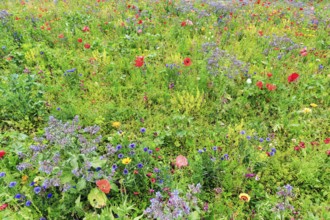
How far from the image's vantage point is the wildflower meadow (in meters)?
2.45

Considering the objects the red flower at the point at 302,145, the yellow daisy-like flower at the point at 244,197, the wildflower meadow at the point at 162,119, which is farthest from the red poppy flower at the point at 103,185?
the red flower at the point at 302,145

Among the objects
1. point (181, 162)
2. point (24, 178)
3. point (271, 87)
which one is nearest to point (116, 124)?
point (181, 162)

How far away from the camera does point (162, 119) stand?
3.48 metres

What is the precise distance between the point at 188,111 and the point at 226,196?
53.6 inches

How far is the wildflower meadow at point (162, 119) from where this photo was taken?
2449 mm

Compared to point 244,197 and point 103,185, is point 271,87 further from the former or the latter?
point 103,185

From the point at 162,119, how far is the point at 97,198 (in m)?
1.43

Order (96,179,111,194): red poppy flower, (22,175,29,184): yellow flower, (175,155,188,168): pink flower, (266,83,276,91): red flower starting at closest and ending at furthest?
1. (96,179,111,194): red poppy flower
2. (22,175,29,184): yellow flower
3. (175,155,188,168): pink flower
4. (266,83,276,91): red flower

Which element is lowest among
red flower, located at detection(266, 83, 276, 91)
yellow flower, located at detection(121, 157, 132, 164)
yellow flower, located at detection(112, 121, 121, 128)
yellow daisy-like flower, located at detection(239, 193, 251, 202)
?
yellow flower, located at detection(112, 121, 121, 128)

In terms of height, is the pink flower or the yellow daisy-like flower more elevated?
the yellow daisy-like flower

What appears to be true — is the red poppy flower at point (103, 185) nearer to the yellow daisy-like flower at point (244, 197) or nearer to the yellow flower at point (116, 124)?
the yellow flower at point (116, 124)

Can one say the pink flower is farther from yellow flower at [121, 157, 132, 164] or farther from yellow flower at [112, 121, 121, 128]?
yellow flower at [112, 121, 121, 128]

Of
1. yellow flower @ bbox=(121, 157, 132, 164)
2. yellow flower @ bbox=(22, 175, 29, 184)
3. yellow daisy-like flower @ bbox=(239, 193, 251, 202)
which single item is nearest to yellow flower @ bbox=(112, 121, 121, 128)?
yellow flower @ bbox=(121, 157, 132, 164)

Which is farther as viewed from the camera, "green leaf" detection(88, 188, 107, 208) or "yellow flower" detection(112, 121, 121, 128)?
"yellow flower" detection(112, 121, 121, 128)
